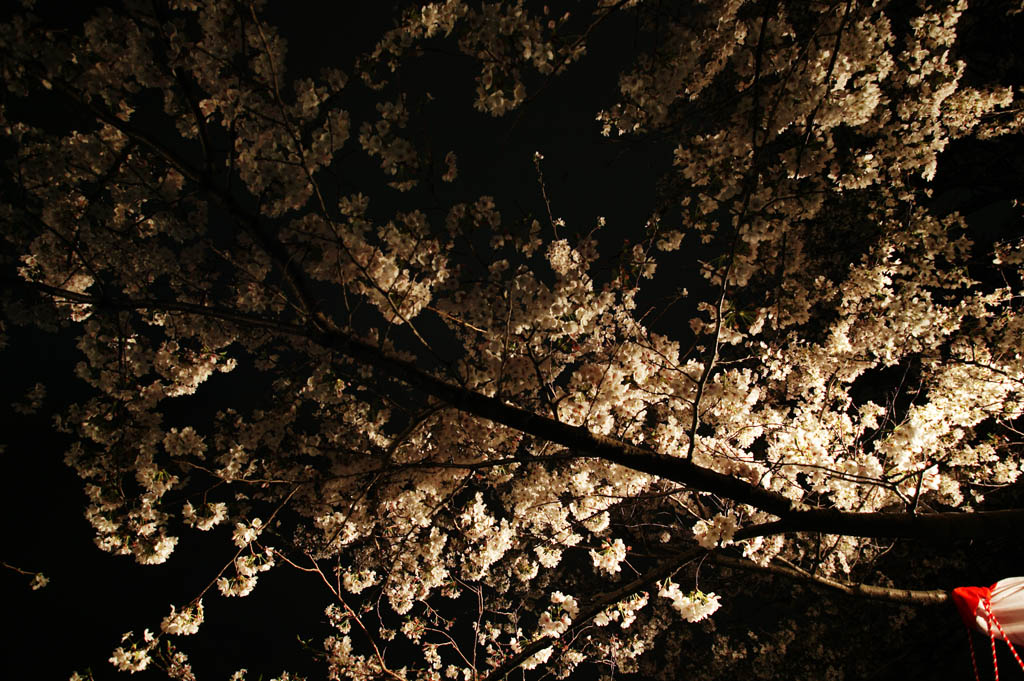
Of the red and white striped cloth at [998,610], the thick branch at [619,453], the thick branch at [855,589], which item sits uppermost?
the thick branch at [619,453]

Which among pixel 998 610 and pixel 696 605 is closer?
pixel 998 610

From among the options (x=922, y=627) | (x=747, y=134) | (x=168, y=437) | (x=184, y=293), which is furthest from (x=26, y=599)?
(x=922, y=627)

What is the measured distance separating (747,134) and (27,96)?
5534 mm

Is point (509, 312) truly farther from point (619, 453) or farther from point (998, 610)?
point (998, 610)

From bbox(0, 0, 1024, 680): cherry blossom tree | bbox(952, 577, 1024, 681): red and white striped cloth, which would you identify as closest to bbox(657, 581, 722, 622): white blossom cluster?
bbox(0, 0, 1024, 680): cherry blossom tree

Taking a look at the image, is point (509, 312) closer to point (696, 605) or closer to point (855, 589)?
point (696, 605)

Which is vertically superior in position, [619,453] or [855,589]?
[619,453]

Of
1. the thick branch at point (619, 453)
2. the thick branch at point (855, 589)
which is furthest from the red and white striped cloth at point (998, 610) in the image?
the thick branch at point (619, 453)

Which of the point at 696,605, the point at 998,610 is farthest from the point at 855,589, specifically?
the point at 696,605

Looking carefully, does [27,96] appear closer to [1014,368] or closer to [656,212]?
[656,212]

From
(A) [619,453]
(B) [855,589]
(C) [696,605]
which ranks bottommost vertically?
(C) [696,605]

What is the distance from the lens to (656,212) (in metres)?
4.25

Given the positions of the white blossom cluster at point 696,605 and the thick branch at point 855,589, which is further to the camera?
the thick branch at point 855,589

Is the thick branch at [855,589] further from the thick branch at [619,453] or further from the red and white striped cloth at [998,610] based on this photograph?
the thick branch at [619,453]
